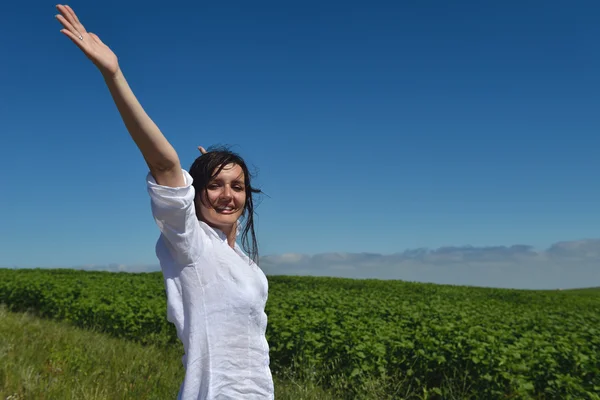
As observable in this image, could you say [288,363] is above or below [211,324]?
below

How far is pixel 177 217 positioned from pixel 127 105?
44 cm

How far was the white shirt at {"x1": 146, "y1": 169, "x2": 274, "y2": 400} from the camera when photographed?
2.04 metres

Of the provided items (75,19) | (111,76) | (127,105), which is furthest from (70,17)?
(127,105)

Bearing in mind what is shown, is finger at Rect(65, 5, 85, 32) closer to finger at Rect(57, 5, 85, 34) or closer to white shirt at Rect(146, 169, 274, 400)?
finger at Rect(57, 5, 85, 34)

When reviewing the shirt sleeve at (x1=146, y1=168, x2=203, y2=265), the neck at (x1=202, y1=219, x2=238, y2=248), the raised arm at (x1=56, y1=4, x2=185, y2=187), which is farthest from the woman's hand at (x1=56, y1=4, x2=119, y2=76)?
the neck at (x1=202, y1=219, x2=238, y2=248)

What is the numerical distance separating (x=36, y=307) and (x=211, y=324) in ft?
44.2

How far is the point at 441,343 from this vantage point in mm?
6039

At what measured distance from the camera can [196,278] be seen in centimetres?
206

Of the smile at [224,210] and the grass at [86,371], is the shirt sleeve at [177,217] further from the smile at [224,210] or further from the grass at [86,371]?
the grass at [86,371]

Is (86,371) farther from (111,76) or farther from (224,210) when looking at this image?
(111,76)

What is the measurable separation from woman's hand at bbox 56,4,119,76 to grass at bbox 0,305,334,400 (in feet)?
12.7

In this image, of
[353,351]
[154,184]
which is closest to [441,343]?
[353,351]

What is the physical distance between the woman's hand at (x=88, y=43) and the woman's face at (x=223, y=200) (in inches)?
29.4

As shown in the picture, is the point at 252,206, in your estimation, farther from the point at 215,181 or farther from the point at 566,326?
the point at 566,326
